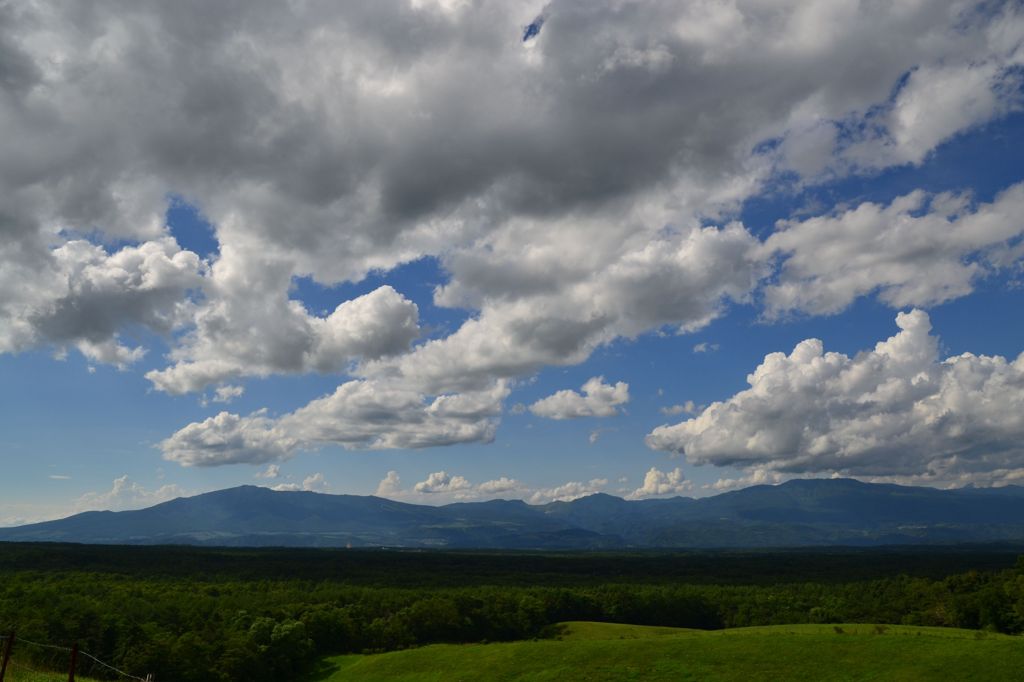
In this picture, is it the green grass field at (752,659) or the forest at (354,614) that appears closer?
the green grass field at (752,659)

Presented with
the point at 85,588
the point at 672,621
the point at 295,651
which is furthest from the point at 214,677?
the point at 672,621

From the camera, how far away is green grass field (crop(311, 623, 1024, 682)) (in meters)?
44.2

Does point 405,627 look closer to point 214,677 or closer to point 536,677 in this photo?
point 214,677

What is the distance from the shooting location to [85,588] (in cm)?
13750

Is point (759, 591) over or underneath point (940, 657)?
underneath

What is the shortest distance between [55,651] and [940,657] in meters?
91.7

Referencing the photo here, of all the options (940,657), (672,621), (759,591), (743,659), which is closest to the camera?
(940,657)

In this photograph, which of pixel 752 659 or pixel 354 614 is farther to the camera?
pixel 354 614

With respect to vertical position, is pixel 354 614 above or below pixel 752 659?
below

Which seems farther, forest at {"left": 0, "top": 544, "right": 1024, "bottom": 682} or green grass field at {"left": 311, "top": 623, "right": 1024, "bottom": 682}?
forest at {"left": 0, "top": 544, "right": 1024, "bottom": 682}

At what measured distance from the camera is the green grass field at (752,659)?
44188 mm

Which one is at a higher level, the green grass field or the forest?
the green grass field

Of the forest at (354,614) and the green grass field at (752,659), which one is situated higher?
the green grass field at (752,659)

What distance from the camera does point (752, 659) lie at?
48594mm
